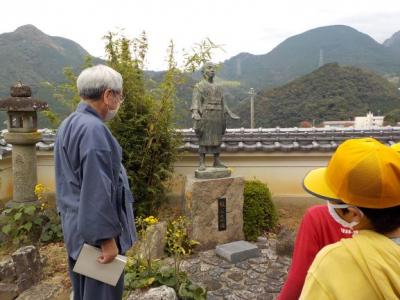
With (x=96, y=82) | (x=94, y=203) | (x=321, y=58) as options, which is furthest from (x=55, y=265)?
(x=321, y=58)

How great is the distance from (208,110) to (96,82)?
333cm

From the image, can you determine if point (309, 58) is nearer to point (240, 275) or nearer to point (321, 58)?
point (321, 58)

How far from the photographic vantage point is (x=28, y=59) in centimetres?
2458

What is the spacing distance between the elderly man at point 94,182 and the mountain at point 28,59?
15841 mm

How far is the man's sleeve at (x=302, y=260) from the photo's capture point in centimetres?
137

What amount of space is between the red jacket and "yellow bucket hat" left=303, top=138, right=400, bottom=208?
15.1 inches

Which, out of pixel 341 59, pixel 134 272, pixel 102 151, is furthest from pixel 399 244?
pixel 341 59

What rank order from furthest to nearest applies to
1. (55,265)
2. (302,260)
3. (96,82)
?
1. (55,265)
2. (96,82)
3. (302,260)

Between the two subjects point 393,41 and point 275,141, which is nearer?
point 275,141

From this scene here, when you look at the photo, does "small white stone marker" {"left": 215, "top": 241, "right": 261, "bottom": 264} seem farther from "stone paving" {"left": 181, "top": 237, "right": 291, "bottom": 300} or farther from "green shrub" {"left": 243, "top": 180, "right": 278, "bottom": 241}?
"green shrub" {"left": 243, "top": 180, "right": 278, "bottom": 241}

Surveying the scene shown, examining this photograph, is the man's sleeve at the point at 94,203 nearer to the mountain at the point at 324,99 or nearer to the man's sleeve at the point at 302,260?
the man's sleeve at the point at 302,260

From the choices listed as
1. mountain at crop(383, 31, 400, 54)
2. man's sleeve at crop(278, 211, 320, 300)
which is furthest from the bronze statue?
mountain at crop(383, 31, 400, 54)

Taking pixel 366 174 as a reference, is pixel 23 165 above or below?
below

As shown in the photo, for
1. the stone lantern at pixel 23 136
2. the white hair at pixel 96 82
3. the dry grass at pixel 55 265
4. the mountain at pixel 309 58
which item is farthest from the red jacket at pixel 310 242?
the mountain at pixel 309 58
